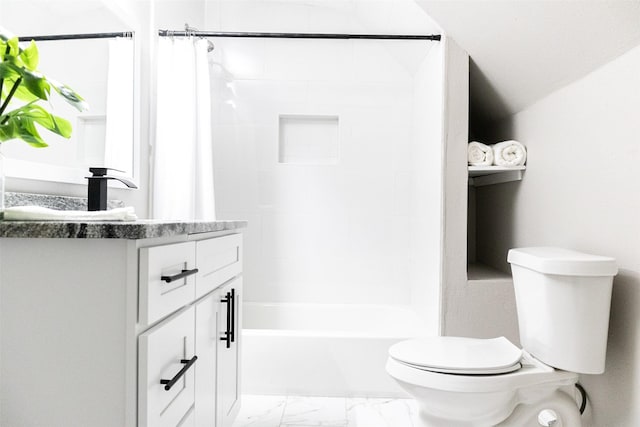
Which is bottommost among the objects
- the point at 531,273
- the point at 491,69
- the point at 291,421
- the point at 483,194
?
the point at 291,421

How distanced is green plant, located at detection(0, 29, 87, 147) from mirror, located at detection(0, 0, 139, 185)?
278mm

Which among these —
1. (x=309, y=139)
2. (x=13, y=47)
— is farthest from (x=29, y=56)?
(x=309, y=139)

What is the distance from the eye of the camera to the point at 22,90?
997mm

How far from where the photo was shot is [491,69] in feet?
7.09

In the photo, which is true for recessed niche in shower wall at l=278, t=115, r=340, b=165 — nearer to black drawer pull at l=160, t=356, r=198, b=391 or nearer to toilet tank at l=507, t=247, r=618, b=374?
toilet tank at l=507, t=247, r=618, b=374

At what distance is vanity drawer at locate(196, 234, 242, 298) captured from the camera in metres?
1.25

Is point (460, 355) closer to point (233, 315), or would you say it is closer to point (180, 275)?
point (233, 315)

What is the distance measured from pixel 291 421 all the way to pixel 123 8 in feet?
6.37

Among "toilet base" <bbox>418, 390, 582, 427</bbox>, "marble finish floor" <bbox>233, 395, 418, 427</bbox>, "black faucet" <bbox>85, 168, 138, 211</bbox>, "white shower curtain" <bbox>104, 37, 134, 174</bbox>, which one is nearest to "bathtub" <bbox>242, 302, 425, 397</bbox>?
"marble finish floor" <bbox>233, 395, 418, 427</bbox>

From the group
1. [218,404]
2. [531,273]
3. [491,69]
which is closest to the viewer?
[218,404]

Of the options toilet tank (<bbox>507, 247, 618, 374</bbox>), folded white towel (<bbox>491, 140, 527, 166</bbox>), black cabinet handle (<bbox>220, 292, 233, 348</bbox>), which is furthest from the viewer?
folded white towel (<bbox>491, 140, 527, 166</bbox>)

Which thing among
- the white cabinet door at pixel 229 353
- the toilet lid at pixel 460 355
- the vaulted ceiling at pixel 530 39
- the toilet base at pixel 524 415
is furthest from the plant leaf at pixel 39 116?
the vaulted ceiling at pixel 530 39

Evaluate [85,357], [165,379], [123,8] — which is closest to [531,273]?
[165,379]

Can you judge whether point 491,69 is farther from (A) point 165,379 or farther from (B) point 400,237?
(A) point 165,379
